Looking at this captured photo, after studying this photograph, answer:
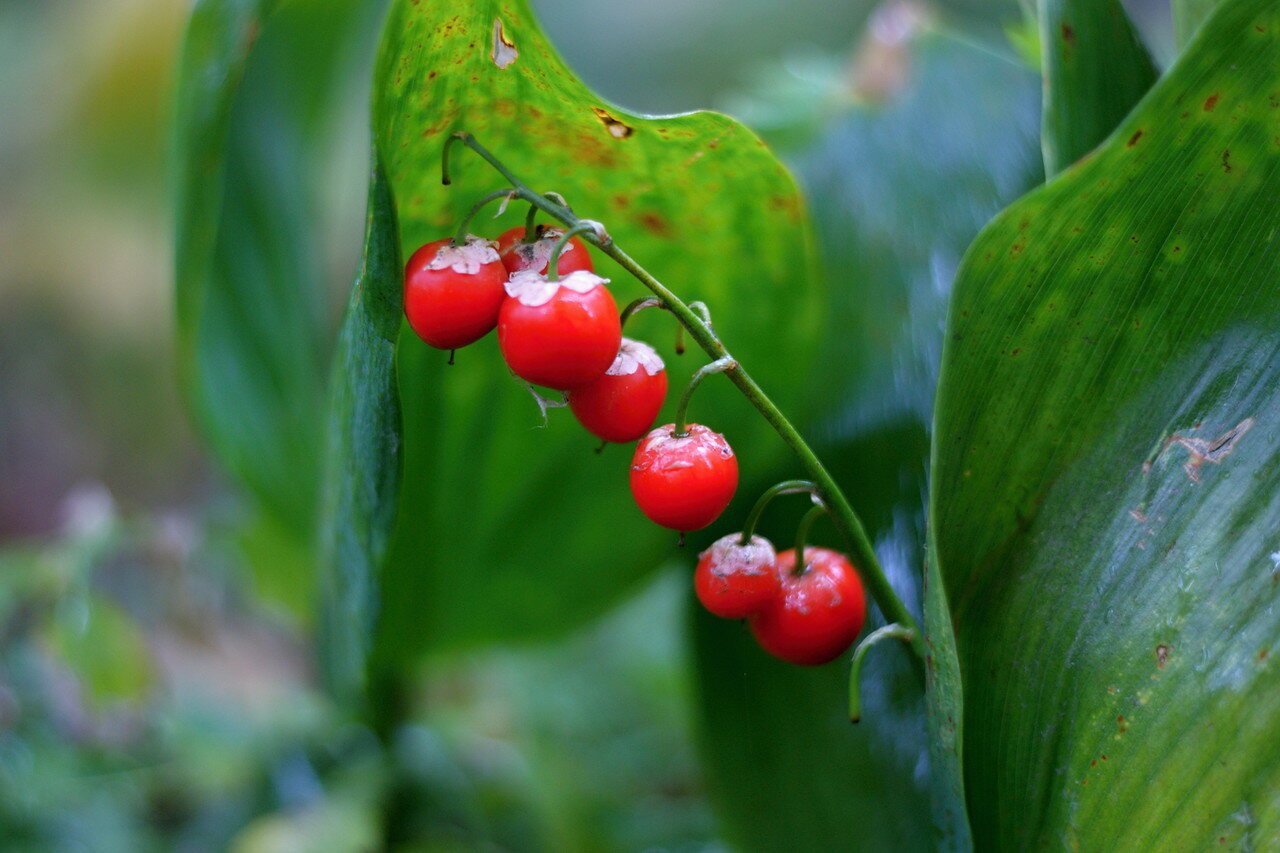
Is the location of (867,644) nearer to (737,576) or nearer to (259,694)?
(737,576)

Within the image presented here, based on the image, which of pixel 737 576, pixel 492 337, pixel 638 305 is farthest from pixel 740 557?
pixel 492 337

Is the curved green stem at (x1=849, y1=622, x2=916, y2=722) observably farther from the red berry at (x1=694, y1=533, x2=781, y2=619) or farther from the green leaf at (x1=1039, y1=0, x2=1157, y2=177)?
the green leaf at (x1=1039, y1=0, x2=1157, y2=177)

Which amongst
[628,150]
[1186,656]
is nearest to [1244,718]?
[1186,656]

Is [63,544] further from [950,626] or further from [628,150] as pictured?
[950,626]

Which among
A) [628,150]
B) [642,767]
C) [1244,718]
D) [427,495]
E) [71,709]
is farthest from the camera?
[642,767]

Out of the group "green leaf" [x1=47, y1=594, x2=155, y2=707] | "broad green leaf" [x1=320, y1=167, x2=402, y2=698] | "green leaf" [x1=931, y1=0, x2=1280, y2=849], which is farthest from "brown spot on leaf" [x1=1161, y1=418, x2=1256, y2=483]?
"green leaf" [x1=47, y1=594, x2=155, y2=707]

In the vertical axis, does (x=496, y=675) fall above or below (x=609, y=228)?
below

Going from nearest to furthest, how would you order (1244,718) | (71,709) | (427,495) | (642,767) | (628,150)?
(1244,718) → (628,150) → (427,495) → (71,709) → (642,767)
